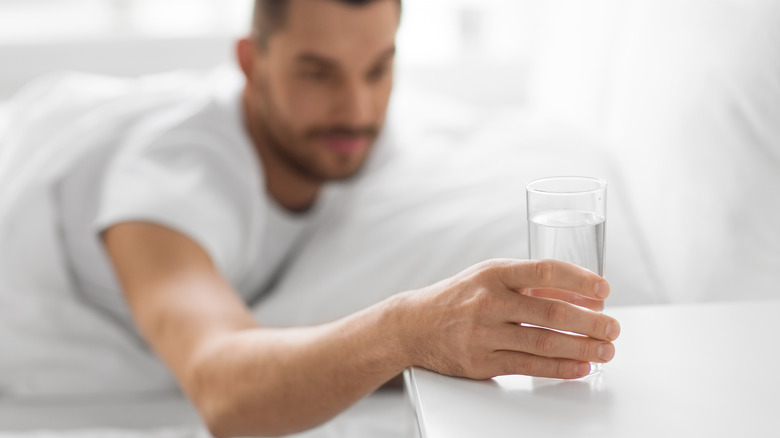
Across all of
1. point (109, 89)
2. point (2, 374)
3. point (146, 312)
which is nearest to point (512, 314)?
point (146, 312)

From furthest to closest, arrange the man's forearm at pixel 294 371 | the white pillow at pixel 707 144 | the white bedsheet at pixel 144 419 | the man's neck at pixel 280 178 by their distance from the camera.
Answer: the man's neck at pixel 280 178
the white bedsheet at pixel 144 419
the white pillow at pixel 707 144
the man's forearm at pixel 294 371

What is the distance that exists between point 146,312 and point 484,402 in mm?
595

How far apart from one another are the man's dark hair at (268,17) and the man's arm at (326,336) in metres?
0.44

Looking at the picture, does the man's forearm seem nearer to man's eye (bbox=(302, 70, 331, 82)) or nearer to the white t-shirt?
the white t-shirt

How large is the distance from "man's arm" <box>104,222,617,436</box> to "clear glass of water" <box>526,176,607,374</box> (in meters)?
0.03

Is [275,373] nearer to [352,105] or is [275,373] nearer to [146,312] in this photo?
[146,312]

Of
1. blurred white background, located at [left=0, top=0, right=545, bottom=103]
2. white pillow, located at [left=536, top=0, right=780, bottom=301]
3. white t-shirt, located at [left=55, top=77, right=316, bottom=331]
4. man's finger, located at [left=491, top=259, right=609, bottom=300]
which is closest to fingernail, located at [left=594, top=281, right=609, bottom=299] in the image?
man's finger, located at [left=491, top=259, right=609, bottom=300]

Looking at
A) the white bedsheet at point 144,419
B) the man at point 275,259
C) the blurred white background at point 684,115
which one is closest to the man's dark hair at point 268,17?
the man at point 275,259

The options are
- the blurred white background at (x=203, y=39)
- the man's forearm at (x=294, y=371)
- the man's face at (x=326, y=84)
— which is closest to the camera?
the man's forearm at (x=294, y=371)

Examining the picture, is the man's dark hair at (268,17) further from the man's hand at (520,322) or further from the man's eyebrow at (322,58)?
the man's hand at (520,322)

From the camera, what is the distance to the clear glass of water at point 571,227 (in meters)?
0.66

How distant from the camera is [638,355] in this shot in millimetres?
713

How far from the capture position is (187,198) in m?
1.20

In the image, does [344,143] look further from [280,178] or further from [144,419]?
[144,419]
